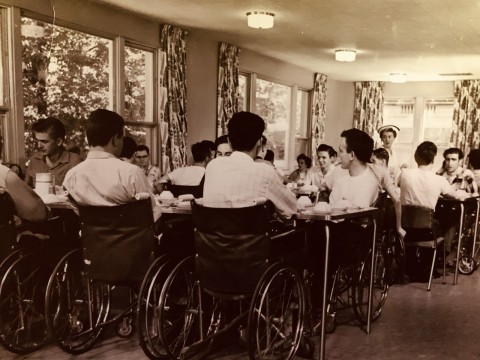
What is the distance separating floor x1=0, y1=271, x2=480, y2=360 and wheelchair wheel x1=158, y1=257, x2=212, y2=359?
17 centimetres

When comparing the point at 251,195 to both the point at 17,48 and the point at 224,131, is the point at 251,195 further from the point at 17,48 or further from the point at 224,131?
the point at 224,131

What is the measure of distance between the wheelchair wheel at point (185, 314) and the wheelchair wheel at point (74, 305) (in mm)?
424

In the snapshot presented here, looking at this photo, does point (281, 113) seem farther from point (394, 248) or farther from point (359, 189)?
point (359, 189)

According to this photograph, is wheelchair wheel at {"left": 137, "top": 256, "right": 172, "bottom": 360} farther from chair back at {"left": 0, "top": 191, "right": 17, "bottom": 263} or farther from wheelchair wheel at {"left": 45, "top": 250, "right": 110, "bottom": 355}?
chair back at {"left": 0, "top": 191, "right": 17, "bottom": 263}

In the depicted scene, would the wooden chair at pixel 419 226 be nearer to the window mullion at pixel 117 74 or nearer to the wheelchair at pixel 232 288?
the wheelchair at pixel 232 288

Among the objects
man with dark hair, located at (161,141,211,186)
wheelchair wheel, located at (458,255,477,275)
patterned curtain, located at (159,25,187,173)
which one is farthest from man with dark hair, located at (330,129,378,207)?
patterned curtain, located at (159,25,187,173)

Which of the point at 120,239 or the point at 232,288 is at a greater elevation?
→ the point at 120,239

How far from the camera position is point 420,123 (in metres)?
11.9

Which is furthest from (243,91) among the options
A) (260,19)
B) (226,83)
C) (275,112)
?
(260,19)

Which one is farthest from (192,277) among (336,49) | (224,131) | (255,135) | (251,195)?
(336,49)

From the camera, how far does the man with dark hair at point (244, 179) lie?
2.59m

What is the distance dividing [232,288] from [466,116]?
32.8ft

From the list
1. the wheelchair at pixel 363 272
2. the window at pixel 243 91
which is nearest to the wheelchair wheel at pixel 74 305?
the wheelchair at pixel 363 272

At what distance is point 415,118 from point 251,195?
10.3 metres
